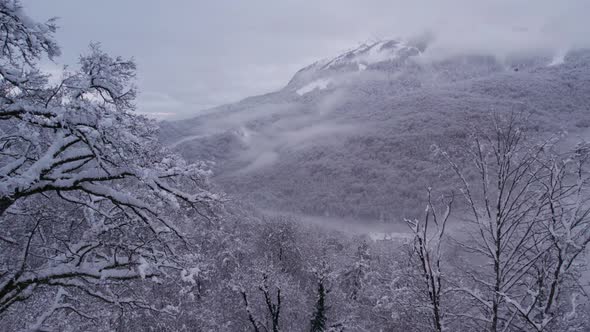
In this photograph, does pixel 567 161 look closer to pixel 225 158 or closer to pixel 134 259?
pixel 134 259

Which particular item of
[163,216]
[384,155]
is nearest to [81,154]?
[163,216]

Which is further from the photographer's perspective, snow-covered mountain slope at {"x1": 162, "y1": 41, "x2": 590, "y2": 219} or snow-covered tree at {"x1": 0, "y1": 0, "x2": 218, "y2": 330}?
snow-covered mountain slope at {"x1": 162, "y1": 41, "x2": 590, "y2": 219}

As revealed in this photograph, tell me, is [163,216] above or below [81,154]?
below

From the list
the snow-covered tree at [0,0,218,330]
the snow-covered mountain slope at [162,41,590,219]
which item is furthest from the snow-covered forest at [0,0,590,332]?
the snow-covered mountain slope at [162,41,590,219]

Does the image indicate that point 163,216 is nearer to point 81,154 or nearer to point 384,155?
point 81,154

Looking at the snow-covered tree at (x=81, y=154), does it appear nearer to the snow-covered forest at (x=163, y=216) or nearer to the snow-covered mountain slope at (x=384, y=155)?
the snow-covered forest at (x=163, y=216)

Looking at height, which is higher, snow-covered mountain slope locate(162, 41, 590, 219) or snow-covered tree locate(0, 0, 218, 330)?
Answer: snow-covered tree locate(0, 0, 218, 330)

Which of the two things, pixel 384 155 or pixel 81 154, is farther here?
pixel 384 155

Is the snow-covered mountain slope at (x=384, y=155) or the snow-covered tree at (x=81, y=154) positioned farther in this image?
the snow-covered mountain slope at (x=384, y=155)

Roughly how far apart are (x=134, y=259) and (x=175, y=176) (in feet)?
4.10

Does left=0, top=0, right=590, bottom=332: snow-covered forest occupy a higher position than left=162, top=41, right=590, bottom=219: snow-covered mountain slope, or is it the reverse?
left=0, top=0, right=590, bottom=332: snow-covered forest

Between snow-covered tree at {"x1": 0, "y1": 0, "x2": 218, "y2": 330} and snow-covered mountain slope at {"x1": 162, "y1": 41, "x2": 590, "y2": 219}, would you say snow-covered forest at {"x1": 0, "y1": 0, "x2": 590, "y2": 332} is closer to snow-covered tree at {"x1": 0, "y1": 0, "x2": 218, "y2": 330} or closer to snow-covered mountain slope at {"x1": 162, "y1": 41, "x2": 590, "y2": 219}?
snow-covered tree at {"x1": 0, "y1": 0, "x2": 218, "y2": 330}

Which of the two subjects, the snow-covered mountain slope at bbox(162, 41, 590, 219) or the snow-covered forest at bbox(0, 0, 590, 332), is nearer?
the snow-covered forest at bbox(0, 0, 590, 332)

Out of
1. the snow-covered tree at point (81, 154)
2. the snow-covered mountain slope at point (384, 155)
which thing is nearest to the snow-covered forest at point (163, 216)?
the snow-covered tree at point (81, 154)
